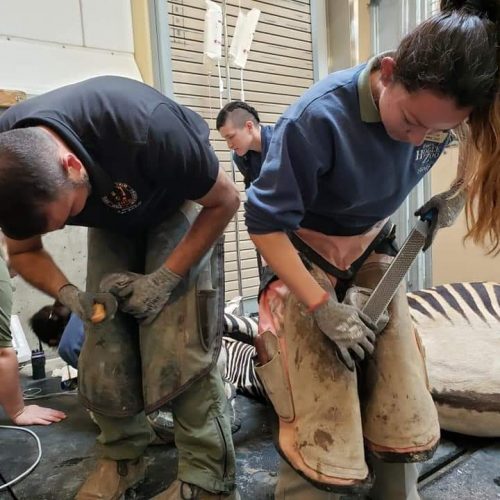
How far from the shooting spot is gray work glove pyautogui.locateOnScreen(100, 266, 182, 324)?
1.00 metres

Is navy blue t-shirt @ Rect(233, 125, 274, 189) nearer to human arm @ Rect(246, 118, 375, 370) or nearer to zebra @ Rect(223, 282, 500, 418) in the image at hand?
zebra @ Rect(223, 282, 500, 418)

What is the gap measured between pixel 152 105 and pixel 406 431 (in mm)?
754

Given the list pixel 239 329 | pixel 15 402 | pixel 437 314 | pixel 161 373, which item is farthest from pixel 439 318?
pixel 15 402

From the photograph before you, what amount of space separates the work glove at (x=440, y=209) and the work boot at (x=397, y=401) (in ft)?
0.56

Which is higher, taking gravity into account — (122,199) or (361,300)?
(122,199)

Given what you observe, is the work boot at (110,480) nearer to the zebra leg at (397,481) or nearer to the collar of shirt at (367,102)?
the zebra leg at (397,481)

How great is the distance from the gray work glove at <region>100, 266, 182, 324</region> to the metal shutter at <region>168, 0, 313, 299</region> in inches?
68.6

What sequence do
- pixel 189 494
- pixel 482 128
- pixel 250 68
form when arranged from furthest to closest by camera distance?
pixel 250 68, pixel 189 494, pixel 482 128

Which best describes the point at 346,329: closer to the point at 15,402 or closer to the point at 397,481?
the point at 397,481

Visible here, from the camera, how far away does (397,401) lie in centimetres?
90

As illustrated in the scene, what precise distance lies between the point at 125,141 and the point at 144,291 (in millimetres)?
296

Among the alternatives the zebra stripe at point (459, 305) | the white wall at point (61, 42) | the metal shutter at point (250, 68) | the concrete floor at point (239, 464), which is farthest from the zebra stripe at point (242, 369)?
the white wall at point (61, 42)

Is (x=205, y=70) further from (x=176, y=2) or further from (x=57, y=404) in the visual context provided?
(x=57, y=404)

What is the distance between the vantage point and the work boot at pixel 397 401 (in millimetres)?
888
